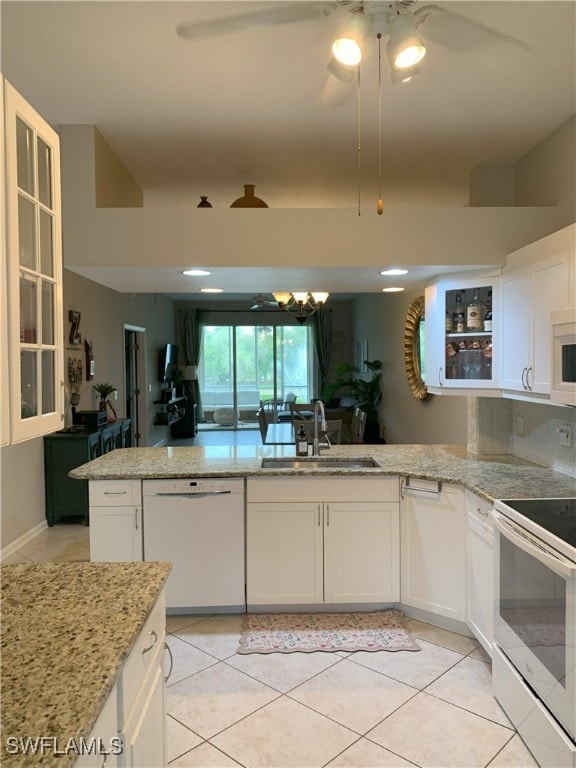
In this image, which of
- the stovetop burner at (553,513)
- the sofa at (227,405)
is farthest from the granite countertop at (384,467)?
the sofa at (227,405)

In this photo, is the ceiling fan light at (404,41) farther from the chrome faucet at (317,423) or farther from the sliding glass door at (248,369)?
the sliding glass door at (248,369)

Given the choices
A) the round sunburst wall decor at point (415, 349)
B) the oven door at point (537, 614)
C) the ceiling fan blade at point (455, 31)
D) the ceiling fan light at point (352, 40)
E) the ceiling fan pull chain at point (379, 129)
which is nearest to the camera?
the oven door at point (537, 614)

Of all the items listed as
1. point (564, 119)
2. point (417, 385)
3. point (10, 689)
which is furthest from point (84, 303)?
point (10, 689)

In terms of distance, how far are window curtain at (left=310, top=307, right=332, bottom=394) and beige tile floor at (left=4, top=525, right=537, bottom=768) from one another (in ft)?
29.1

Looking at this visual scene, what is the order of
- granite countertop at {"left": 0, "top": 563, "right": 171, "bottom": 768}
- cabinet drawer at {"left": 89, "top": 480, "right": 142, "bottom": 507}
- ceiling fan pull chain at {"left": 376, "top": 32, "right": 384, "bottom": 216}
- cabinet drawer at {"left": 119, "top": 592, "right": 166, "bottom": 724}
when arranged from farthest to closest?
cabinet drawer at {"left": 89, "top": 480, "right": 142, "bottom": 507} < ceiling fan pull chain at {"left": 376, "top": 32, "right": 384, "bottom": 216} < cabinet drawer at {"left": 119, "top": 592, "right": 166, "bottom": 724} < granite countertop at {"left": 0, "top": 563, "right": 171, "bottom": 768}

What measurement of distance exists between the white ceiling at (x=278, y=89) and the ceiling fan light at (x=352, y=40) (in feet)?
0.94

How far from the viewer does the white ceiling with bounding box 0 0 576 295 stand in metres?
2.12

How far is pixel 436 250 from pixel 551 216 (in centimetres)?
73

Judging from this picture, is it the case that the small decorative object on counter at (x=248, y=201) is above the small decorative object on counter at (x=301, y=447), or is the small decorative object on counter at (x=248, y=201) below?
above

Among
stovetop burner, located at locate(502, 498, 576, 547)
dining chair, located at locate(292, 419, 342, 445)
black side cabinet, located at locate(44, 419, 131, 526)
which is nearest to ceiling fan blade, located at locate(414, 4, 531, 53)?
stovetop burner, located at locate(502, 498, 576, 547)

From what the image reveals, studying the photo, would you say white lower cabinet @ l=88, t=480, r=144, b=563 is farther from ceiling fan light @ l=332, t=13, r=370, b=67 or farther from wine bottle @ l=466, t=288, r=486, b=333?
ceiling fan light @ l=332, t=13, r=370, b=67

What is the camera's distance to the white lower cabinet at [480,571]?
245 centimetres

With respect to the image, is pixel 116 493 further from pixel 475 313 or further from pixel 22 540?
pixel 475 313

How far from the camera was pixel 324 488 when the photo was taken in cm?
302
